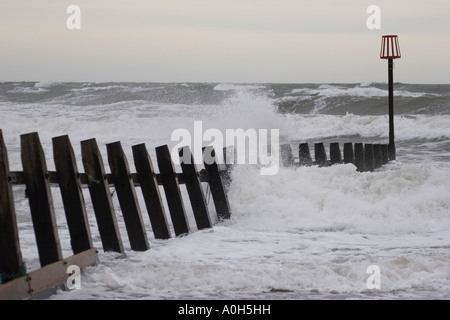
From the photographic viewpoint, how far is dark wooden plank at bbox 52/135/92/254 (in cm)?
613

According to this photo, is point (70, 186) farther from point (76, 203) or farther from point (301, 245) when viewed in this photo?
point (301, 245)

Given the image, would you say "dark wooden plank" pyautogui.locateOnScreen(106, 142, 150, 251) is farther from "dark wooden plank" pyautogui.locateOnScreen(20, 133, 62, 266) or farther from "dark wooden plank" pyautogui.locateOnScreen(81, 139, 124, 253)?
"dark wooden plank" pyautogui.locateOnScreen(20, 133, 62, 266)

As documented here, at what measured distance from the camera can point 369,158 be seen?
506 inches

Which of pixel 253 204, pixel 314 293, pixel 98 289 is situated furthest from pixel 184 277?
pixel 253 204

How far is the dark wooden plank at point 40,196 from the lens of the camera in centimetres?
580

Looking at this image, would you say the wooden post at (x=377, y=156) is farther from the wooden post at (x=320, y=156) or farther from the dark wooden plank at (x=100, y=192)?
the dark wooden plank at (x=100, y=192)

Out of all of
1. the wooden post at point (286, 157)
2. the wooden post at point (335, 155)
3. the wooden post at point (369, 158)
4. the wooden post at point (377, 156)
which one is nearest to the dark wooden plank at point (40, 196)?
the wooden post at point (286, 157)

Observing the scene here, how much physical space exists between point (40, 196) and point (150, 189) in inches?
66.2

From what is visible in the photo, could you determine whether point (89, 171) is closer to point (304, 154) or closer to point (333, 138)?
point (304, 154)

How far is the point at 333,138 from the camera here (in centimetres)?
2239

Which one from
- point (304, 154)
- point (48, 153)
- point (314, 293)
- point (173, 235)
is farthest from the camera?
point (48, 153)

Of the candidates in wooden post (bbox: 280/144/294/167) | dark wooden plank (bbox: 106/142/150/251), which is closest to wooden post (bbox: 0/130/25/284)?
dark wooden plank (bbox: 106/142/150/251)

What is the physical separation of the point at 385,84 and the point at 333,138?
2689 cm

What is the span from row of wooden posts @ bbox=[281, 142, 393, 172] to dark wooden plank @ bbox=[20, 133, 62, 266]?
592cm
